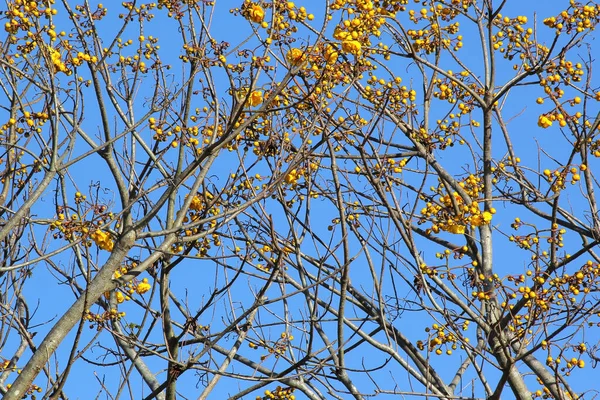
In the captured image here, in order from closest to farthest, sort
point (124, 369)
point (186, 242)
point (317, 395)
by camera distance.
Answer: point (124, 369), point (186, 242), point (317, 395)

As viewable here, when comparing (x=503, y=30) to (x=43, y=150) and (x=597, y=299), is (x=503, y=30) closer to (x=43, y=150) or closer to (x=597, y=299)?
(x=597, y=299)

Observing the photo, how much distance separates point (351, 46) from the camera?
5.70 m

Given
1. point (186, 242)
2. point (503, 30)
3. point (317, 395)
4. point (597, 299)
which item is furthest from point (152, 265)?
point (503, 30)

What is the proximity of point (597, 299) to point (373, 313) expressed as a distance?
1.86m

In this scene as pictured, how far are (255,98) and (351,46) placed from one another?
837 millimetres

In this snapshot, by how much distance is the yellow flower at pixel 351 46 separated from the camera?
5.66 metres

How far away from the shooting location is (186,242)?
21.0ft

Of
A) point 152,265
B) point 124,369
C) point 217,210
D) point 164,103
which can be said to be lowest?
point 124,369

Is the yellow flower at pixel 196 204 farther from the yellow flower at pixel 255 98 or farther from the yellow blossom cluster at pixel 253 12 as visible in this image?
the yellow blossom cluster at pixel 253 12

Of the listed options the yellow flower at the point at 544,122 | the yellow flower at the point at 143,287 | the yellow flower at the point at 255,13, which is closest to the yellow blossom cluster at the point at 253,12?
the yellow flower at the point at 255,13

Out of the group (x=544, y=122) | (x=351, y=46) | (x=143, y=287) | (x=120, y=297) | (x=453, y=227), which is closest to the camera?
(x=351, y=46)

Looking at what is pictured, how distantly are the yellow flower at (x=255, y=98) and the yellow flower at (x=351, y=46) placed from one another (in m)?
0.73

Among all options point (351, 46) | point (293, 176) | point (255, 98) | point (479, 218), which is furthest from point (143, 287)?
point (479, 218)

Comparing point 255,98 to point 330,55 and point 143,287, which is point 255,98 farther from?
point 143,287
